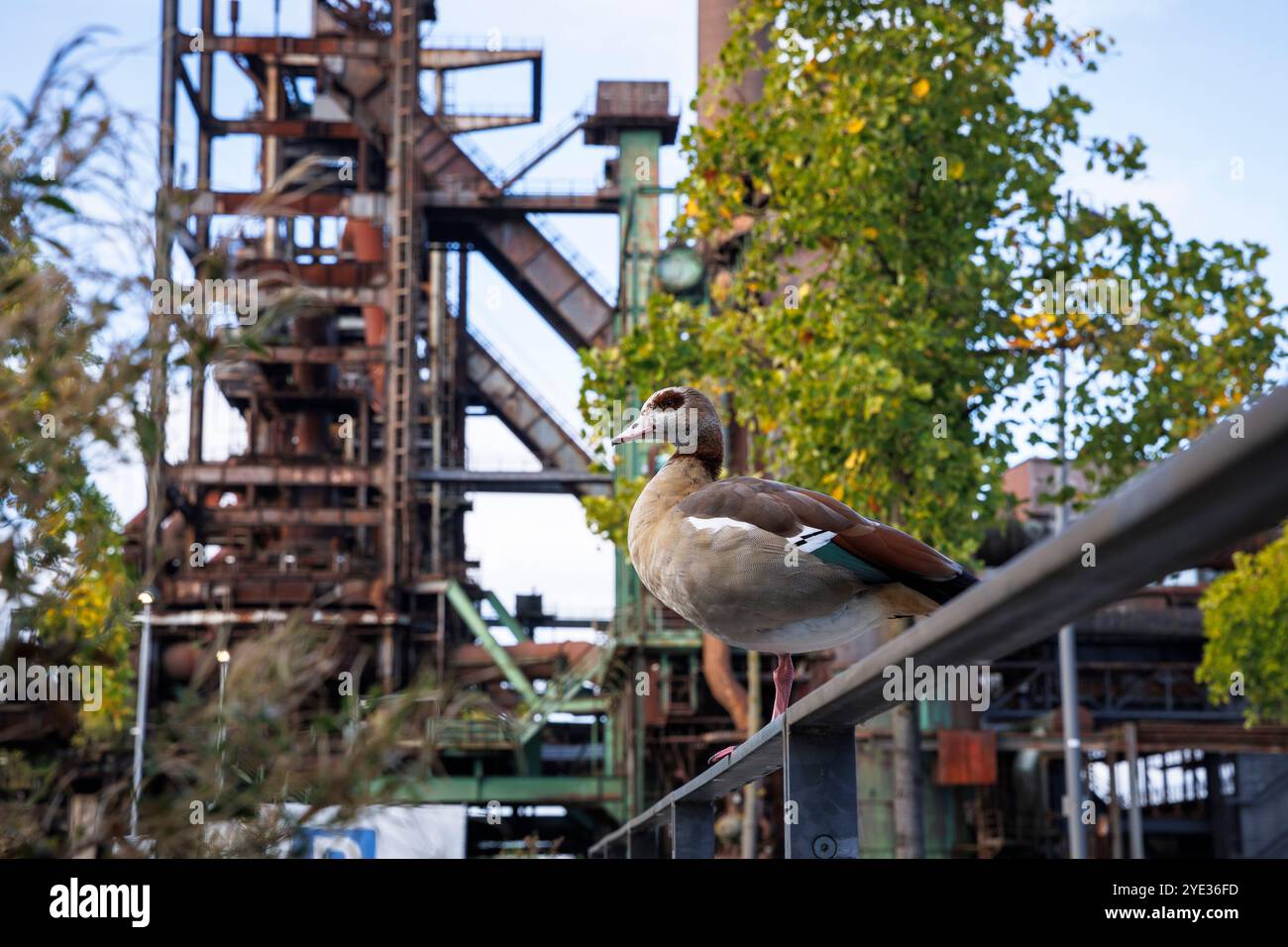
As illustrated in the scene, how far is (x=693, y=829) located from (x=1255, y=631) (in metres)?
26.9

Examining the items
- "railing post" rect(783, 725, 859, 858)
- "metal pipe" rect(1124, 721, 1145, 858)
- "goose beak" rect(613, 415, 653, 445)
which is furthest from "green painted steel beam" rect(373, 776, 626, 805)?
"railing post" rect(783, 725, 859, 858)

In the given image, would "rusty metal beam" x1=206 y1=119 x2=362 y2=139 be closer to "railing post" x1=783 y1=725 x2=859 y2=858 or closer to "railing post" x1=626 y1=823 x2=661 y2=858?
"railing post" x1=626 y1=823 x2=661 y2=858

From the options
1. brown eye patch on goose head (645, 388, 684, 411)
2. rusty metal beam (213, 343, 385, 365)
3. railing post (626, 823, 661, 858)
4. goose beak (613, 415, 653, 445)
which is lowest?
railing post (626, 823, 661, 858)

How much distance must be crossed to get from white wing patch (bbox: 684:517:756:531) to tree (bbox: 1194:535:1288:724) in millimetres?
26977

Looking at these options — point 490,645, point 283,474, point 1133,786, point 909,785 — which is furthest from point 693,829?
point 283,474

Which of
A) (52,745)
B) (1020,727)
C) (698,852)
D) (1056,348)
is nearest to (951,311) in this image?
(1056,348)

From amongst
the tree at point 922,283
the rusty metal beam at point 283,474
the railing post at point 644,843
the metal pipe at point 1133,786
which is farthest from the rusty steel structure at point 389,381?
the railing post at point 644,843

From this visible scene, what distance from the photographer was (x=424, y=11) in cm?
4447

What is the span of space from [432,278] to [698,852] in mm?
42024

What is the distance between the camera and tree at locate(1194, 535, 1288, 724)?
28.7 metres

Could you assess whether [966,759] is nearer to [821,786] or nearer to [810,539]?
[810,539]

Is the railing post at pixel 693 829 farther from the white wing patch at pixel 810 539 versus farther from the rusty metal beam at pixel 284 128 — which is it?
the rusty metal beam at pixel 284 128

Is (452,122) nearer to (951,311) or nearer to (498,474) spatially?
(498,474)

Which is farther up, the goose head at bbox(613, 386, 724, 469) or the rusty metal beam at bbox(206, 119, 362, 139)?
the rusty metal beam at bbox(206, 119, 362, 139)
